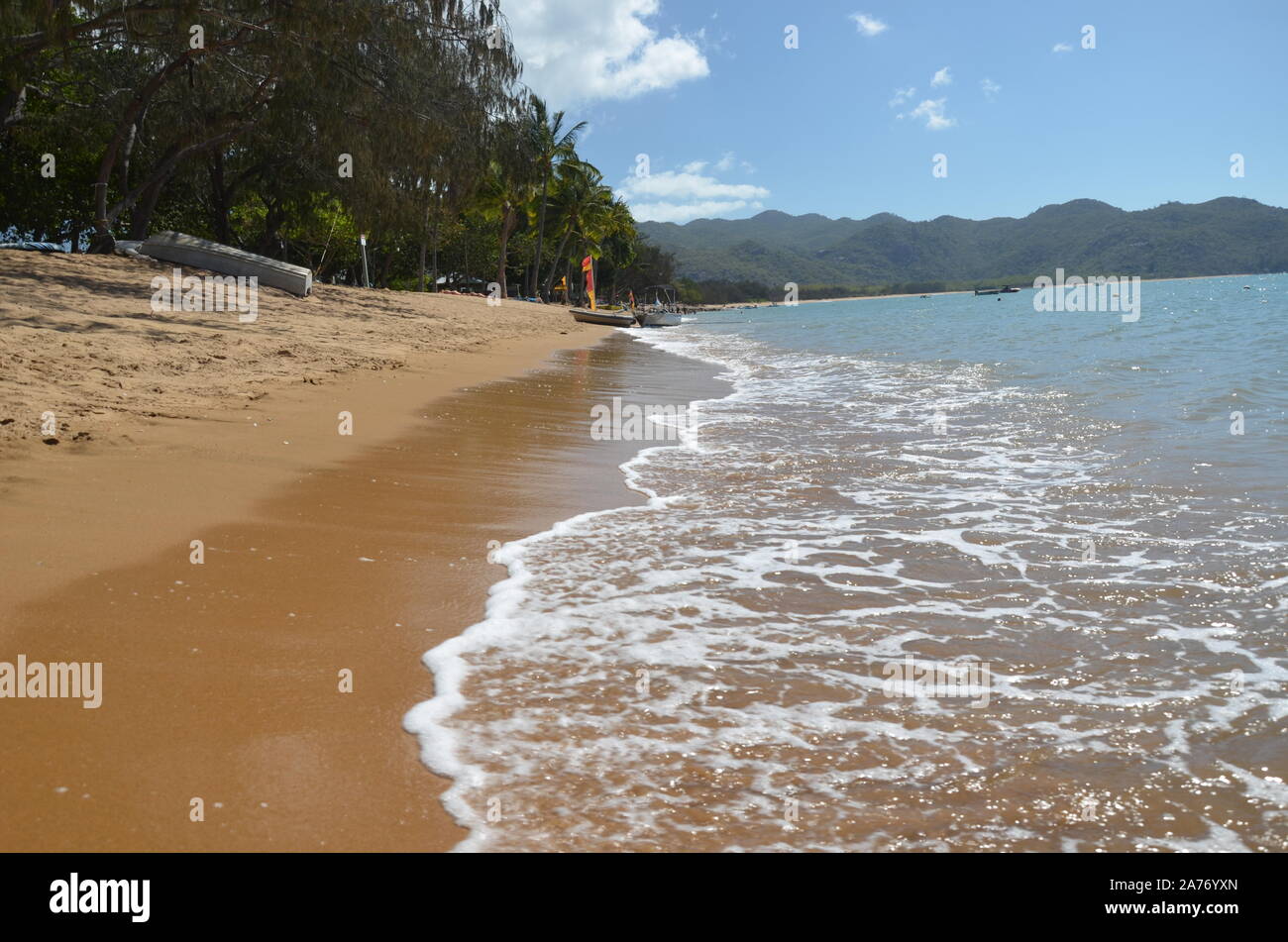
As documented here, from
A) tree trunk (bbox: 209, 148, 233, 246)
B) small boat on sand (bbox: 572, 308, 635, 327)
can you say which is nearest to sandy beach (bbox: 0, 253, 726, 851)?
tree trunk (bbox: 209, 148, 233, 246)

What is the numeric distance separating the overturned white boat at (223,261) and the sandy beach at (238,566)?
778cm

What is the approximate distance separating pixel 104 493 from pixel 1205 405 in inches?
493

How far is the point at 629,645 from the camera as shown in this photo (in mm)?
3889

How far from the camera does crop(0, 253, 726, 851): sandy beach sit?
255cm

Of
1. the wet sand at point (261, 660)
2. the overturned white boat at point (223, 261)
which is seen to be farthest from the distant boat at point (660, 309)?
the wet sand at point (261, 660)

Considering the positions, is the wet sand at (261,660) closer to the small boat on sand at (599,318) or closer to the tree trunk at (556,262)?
the small boat on sand at (599,318)

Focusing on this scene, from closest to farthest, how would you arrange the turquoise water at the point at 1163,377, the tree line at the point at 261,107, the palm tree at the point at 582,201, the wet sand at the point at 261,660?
the wet sand at the point at 261,660, the turquoise water at the point at 1163,377, the tree line at the point at 261,107, the palm tree at the point at 582,201

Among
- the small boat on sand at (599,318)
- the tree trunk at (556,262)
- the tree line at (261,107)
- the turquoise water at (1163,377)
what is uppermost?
the tree trunk at (556,262)

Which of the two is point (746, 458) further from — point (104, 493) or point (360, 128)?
point (360, 128)

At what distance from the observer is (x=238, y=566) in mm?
4414

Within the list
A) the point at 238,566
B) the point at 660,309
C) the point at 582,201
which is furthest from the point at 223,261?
the point at 660,309

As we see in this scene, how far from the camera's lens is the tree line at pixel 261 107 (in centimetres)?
1566

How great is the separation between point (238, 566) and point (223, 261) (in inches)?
A: 667
